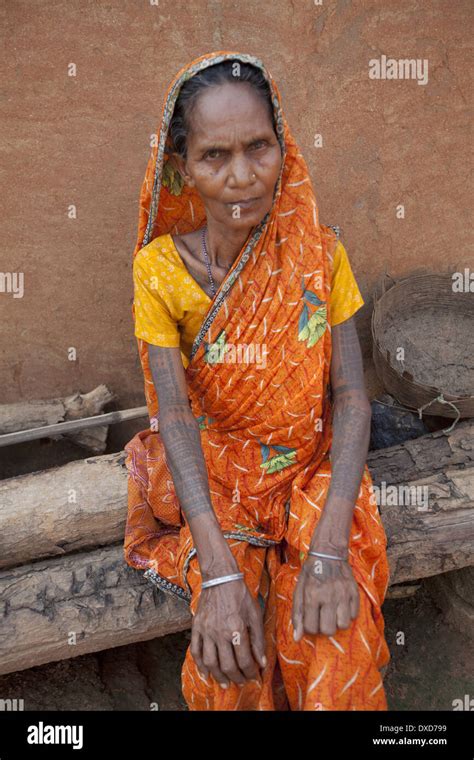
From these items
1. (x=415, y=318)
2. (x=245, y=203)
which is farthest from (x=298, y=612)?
(x=415, y=318)

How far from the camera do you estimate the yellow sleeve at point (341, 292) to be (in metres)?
2.20

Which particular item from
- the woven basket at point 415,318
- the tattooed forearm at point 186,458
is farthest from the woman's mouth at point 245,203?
the woven basket at point 415,318

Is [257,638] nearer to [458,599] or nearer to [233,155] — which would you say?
[233,155]

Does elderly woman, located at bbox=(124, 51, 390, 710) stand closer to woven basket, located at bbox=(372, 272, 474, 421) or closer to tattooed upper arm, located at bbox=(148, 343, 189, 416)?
tattooed upper arm, located at bbox=(148, 343, 189, 416)

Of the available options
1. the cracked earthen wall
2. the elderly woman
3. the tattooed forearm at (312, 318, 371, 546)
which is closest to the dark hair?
the elderly woman

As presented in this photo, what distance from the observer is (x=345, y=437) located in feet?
7.13

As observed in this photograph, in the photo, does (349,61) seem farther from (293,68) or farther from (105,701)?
(105,701)

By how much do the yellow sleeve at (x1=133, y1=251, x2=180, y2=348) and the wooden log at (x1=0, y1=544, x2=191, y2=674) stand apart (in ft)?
3.19

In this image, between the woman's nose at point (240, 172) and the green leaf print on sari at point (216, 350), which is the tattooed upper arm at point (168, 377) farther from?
the woman's nose at point (240, 172)

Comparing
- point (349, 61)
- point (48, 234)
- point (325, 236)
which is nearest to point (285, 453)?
point (325, 236)

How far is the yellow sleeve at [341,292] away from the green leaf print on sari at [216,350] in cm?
36

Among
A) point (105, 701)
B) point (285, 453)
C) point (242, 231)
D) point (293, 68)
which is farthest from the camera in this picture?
point (293, 68)
